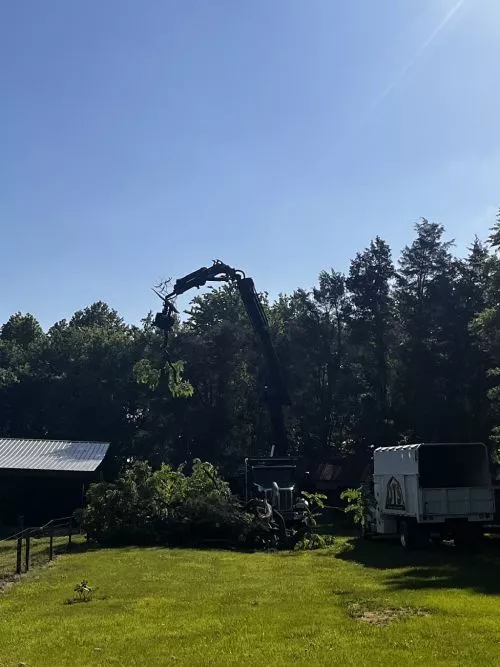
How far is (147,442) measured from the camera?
54125 mm

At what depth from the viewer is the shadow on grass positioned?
1316 cm

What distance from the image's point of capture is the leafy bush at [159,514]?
2314cm

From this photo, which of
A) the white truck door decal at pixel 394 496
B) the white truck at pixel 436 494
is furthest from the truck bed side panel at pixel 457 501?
the white truck door decal at pixel 394 496

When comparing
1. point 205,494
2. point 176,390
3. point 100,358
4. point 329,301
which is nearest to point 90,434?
point 100,358

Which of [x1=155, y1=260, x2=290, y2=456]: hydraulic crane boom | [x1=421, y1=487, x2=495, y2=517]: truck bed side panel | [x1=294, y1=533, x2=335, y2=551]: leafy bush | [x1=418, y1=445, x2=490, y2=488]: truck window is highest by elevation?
[x1=155, y1=260, x2=290, y2=456]: hydraulic crane boom

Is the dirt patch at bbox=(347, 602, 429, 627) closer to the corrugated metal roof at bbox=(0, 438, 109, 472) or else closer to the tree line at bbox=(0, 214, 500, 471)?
the corrugated metal roof at bbox=(0, 438, 109, 472)

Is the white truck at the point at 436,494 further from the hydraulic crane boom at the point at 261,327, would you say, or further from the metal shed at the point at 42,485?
the metal shed at the point at 42,485

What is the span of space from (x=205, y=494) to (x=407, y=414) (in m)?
22.9

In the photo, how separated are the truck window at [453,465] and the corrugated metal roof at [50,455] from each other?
16.7m

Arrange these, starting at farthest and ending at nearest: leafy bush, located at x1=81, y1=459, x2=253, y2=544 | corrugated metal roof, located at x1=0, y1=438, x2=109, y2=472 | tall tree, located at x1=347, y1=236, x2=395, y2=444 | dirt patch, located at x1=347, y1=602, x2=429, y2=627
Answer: tall tree, located at x1=347, y1=236, x2=395, y2=444
corrugated metal roof, located at x1=0, y1=438, x2=109, y2=472
leafy bush, located at x1=81, y1=459, x2=253, y2=544
dirt patch, located at x1=347, y1=602, x2=429, y2=627

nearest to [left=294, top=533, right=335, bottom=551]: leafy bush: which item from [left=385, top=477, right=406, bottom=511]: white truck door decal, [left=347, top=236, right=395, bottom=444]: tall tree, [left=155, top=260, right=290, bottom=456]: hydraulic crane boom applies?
[left=385, top=477, right=406, bottom=511]: white truck door decal

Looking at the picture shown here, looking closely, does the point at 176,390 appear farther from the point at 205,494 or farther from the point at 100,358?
the point at 100,358

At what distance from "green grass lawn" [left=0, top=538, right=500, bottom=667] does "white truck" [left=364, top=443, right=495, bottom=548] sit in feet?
8.39

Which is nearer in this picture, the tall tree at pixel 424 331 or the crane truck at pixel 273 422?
the crane truck at pixel 273 422
